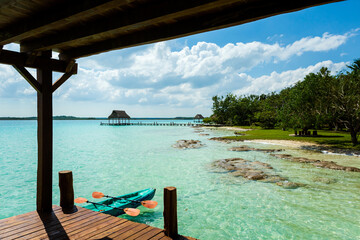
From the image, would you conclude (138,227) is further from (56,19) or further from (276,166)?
(276,166)

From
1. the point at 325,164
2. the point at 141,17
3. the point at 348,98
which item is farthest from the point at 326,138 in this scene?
the point at 141,17

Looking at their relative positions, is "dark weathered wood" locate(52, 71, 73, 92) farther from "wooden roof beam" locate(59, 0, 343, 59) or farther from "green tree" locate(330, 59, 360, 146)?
"green tree" locate(330, 59, 360, 146)

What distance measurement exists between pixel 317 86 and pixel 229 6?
2119 cm

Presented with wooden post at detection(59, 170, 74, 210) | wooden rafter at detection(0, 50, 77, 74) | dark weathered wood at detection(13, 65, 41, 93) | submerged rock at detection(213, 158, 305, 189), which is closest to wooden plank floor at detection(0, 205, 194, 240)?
wooden post at detection(59, 170, 74, 210)

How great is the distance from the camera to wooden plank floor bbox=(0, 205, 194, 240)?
3.80 m

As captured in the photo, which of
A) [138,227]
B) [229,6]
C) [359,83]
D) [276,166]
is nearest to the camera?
[229,6]

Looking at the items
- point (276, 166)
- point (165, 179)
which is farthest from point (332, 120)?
point (165, 179)

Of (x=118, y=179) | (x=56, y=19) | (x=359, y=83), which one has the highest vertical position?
(x=359, y=83)

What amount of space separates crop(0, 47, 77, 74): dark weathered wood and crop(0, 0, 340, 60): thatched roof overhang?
570mm

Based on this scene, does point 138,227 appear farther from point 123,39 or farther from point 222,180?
point 222,180

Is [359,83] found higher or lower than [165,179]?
higher

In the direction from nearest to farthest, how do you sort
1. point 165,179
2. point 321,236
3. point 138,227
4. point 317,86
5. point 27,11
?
point 27,11, point 138,227, point 321,236, point 165,179, point 317,86

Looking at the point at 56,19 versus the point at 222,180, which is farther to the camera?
the point at 222,180

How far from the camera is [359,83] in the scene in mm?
18484
